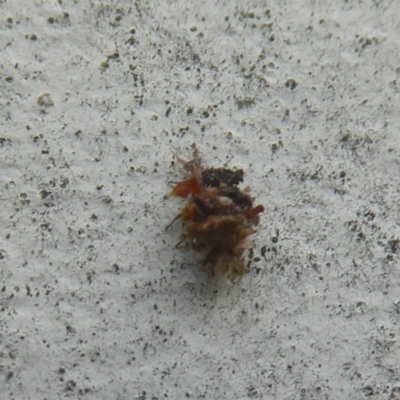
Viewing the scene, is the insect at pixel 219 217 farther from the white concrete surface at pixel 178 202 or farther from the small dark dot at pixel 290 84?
the small dark dot at pixel 290 84

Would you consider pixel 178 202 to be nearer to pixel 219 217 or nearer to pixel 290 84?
pixel 219 217

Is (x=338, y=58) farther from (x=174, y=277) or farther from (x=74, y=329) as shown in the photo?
(x=74, y=329)

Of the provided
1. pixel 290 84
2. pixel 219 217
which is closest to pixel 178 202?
pixel 219 217

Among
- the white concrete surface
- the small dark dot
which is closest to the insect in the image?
the white concrete surface

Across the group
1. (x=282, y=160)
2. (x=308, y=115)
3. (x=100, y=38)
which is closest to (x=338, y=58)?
(x=308, y=115)

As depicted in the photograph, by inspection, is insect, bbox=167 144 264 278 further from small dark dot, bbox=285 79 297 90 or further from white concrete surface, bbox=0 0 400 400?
small dark dot, bbox=285 79 297 90
